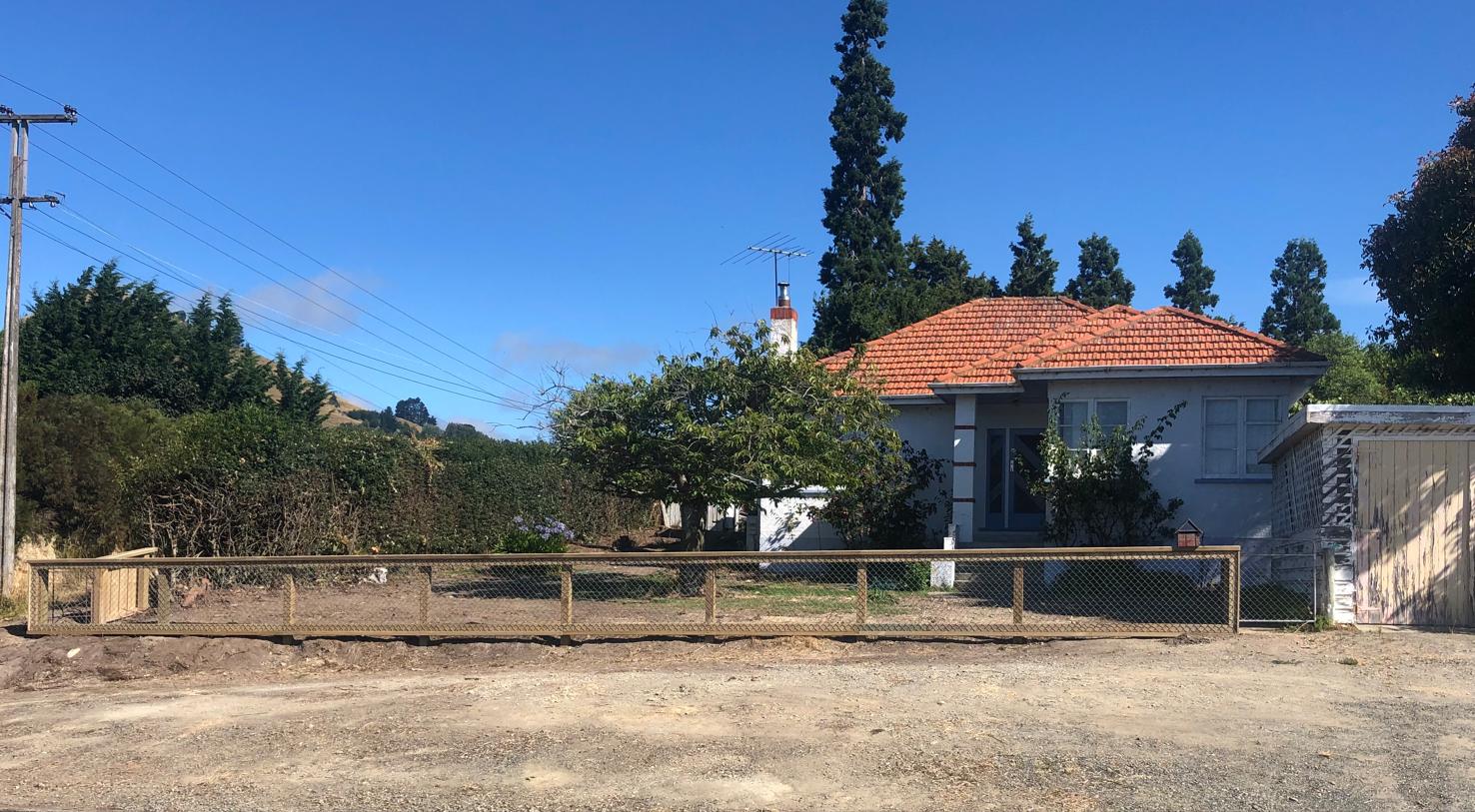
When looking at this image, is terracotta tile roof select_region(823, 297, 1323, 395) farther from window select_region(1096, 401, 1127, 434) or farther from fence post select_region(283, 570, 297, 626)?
fence post select_region(283, 570, 297, 626)

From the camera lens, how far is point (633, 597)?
1458cm

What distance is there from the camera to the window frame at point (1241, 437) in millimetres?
16406

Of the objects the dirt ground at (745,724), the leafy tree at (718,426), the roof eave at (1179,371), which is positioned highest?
the roof eave at (1179,371)

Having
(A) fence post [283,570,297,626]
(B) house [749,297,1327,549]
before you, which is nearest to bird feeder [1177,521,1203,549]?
(B) house [749,297,1327,549]

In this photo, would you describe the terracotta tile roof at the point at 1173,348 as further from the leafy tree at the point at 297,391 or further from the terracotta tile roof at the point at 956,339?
the leafy tree at the point at 297,391

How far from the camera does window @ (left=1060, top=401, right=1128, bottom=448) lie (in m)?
17.0

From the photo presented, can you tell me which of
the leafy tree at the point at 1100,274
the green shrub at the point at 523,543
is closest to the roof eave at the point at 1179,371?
the green shrub at the point at 523,543

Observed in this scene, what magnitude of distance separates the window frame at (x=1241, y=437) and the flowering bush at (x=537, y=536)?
11.3m

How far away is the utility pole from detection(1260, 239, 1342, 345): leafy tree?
63222 millimetres

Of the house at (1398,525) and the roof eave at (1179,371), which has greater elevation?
the roof eave at (1179,371)

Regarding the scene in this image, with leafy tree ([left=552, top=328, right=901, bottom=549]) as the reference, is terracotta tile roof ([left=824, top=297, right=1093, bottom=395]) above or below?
above

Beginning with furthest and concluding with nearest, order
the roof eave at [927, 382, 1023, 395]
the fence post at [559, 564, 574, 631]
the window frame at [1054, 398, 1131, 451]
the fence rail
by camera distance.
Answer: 1. the roof eave at [927, 382, 1023, 395]
2. the window frame at [1054, 398, 1131, 451]
3. the fence post at [559, 564, 574, 631]
4. the fence rail

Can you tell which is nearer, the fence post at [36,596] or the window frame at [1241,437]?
the fence post at [36,596]

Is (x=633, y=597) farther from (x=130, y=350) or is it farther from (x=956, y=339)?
(x=130, y=350)
